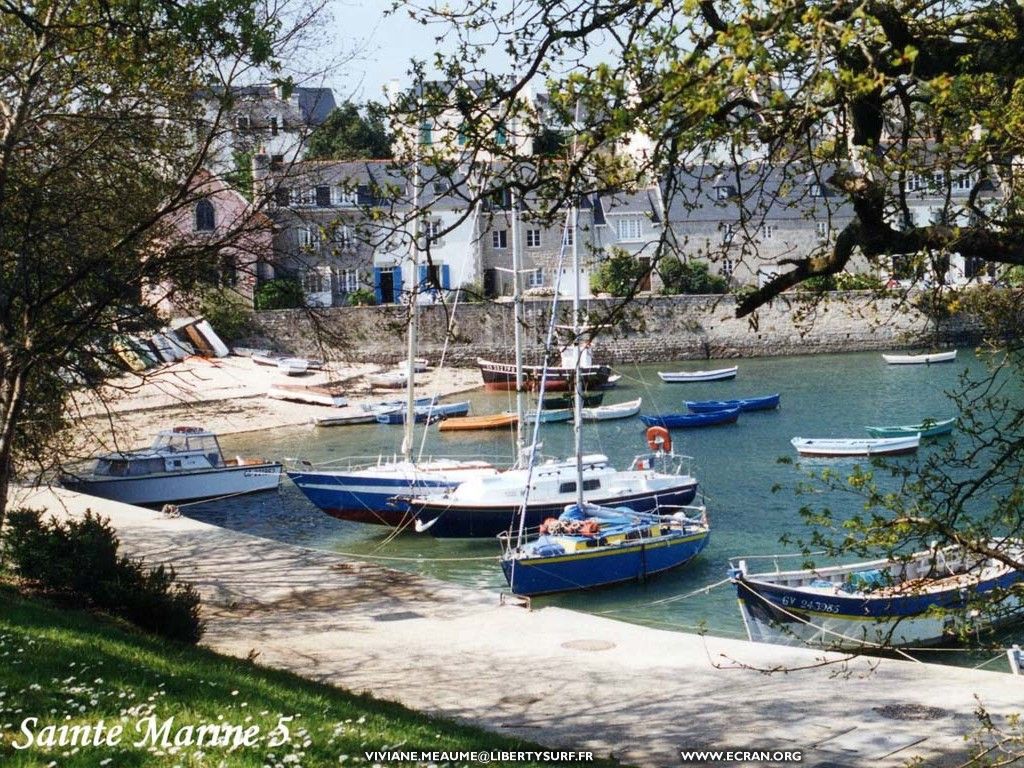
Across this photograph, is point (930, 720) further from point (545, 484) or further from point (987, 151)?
point (545, 484)

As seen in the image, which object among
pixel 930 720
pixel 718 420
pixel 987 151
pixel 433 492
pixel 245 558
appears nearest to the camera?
pixel 987 151

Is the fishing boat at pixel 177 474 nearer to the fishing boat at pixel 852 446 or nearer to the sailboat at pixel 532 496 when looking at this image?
the sailboat at pixel 532 496

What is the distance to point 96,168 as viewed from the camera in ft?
45.4

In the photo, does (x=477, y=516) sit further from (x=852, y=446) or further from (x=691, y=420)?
(x=691, y=420)

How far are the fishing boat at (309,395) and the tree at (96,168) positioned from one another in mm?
38383

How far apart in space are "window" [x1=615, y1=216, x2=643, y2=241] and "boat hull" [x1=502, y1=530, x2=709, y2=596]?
165ft

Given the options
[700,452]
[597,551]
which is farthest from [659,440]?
[597,551]

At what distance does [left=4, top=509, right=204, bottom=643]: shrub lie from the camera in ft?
37.6

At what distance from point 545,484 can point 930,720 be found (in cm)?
Result: 1810

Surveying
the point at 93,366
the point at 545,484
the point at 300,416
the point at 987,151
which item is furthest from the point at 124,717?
the point at 300,416

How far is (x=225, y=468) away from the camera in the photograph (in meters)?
34.3

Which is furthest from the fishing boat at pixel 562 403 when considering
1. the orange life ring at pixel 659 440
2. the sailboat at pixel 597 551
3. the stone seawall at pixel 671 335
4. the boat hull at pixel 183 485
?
the sailboat at pixel 597 551

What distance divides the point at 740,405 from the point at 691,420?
349 cm

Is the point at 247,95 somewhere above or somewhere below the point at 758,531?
above
